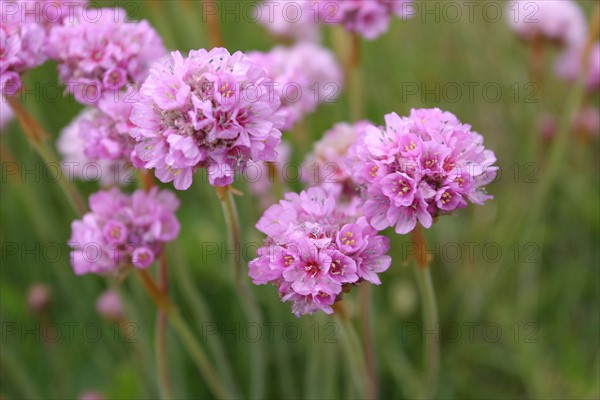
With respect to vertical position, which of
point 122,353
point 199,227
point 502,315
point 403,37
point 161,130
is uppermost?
point 161,130

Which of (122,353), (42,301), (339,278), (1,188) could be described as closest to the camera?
(339,278)

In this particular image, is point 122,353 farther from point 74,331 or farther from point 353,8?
point 353,8

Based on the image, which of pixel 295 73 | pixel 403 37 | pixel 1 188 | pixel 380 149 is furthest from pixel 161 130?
pixel 403 37

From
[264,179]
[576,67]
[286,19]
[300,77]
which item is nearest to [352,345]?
[300,77]

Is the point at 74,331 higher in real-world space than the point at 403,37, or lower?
lower

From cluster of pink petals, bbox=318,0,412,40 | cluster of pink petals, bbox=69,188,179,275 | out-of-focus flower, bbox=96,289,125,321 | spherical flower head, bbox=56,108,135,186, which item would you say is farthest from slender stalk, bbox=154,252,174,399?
cluster of pink petals, bbox=318,0,412,40

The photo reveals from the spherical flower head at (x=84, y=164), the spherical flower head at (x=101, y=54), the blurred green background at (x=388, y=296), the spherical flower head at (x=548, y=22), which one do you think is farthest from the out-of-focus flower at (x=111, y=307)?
the spherical flower head at (x=548, y=22)

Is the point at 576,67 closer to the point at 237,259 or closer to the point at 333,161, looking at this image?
the point at 333,161

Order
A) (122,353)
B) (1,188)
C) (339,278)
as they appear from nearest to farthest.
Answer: (339,278)
(122,353)
(1,188)
